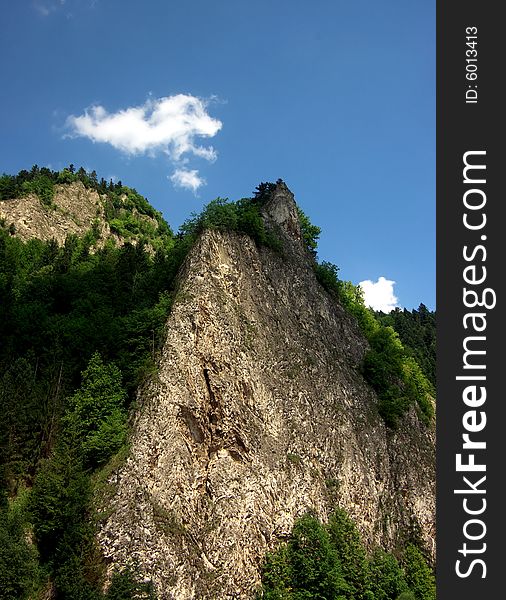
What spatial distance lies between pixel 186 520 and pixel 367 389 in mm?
24083

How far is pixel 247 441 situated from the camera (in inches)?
1310

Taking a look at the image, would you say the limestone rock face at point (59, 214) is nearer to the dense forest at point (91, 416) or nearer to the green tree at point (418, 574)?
the dense forest at point (91, 416)

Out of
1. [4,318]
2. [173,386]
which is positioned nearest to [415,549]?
[173,386]

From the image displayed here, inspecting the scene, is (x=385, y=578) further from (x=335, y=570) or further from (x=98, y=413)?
(x=98, y=413)

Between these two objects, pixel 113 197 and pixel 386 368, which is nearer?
pixel 386 368

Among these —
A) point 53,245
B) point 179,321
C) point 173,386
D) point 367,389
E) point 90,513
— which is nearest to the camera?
point 90,513

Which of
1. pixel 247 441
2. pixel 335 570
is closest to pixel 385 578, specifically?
pixel 335 570

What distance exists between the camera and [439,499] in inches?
444

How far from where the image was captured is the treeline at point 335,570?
30.0 metres

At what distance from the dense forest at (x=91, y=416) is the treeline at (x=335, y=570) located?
0.08 meters

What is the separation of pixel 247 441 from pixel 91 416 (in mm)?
9775

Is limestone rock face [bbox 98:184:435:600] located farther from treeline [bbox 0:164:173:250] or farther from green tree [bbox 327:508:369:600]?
treeline [bbox 0:164:173:250]

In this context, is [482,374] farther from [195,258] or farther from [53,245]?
[53,245]

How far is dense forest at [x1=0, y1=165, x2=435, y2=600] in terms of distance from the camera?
25.7m
